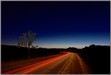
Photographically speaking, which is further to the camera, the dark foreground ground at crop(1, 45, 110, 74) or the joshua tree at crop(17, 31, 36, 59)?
the joshua tree at crop(17, 31, 36, 59)

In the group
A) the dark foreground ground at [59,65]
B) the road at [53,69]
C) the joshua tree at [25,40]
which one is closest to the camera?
the road at [53,69]

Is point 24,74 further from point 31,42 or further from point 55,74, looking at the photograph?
point 31,42

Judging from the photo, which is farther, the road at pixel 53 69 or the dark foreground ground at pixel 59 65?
the dark foreground ground at pixel 59 65

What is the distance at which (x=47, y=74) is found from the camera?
12680 millimetres

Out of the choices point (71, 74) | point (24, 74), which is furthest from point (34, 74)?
point (71, 74)

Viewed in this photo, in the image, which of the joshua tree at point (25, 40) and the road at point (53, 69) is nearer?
the road at point (53, 69)

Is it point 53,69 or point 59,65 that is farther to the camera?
point 59,65

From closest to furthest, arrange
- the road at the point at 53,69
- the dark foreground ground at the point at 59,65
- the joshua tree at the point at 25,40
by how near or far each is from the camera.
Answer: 1. the road at the point at 53,69
2. the dark foreground ground at the point at 59,65
3. the joshua tree at the point at 25,40

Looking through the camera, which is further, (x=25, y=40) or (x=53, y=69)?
(x=25, y=40)

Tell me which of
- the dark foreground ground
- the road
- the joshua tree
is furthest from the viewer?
the joshua tree

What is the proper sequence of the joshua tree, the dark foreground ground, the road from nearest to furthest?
1. the road
2. the dark foreground ground
3. the joshua tree

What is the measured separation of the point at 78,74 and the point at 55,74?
1.79 metres

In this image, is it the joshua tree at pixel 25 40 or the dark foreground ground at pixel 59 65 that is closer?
the dark foreground ground at pixel 59 65

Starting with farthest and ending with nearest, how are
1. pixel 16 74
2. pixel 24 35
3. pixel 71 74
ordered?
pixel 24 35
pixel 71 74
pixel 16 74
